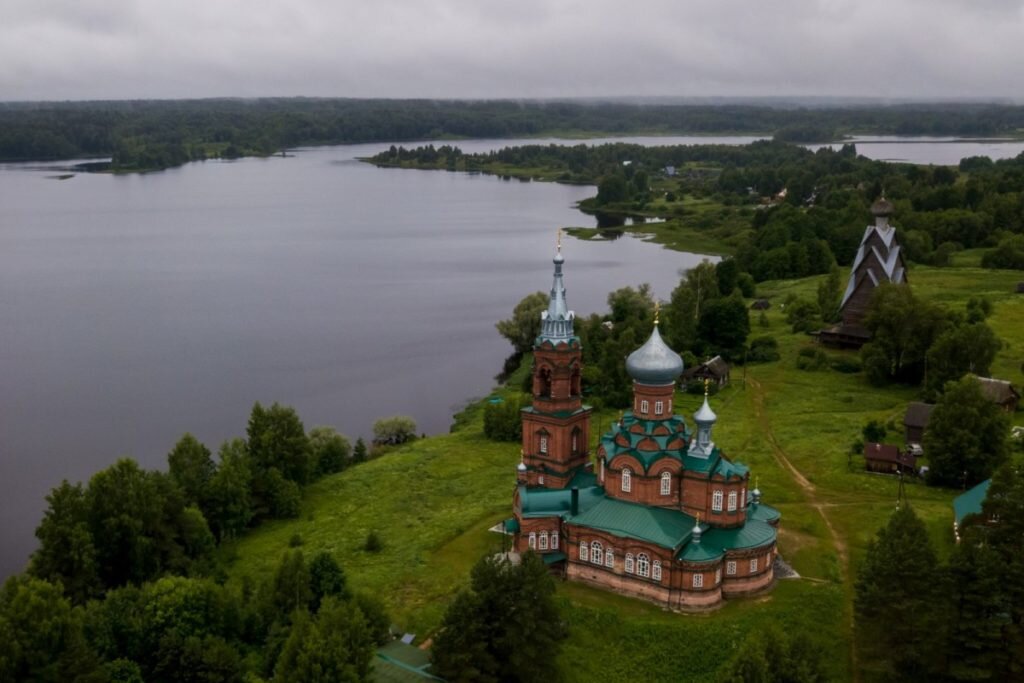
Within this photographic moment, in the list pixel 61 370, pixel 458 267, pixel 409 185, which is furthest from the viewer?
pixel 409 185

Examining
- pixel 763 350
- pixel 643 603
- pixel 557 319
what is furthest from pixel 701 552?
pixel 763 350

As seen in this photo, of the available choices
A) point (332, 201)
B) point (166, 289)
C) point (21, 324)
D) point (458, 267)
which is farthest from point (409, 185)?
point (21, 324)

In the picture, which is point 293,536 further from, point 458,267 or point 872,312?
point 458,267

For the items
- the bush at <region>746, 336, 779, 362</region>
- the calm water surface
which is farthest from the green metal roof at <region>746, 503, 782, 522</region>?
the bush at <region>746, 336, 779, 362</region>

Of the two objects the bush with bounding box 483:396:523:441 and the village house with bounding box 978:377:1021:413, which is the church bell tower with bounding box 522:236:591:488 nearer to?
the bush with bounding box 483:396:523:441

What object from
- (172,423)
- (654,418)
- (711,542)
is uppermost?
(654,418)

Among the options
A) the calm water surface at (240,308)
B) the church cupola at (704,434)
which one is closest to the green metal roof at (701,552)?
the church cupola at (704,434)

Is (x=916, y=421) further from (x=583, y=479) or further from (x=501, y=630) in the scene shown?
(x=501, y=630)
